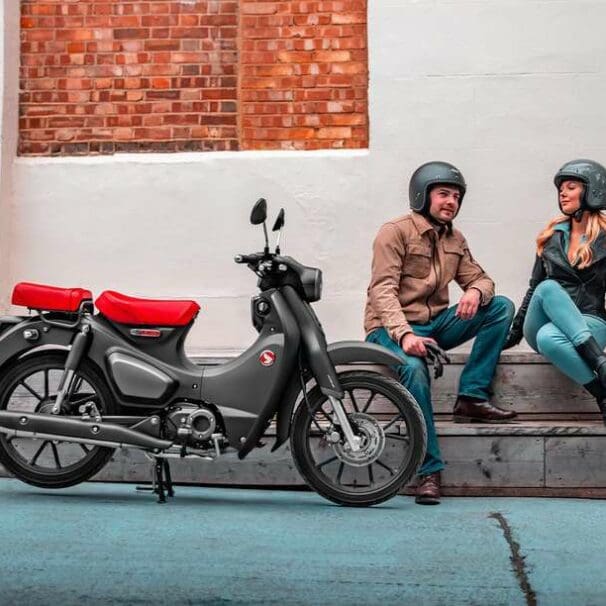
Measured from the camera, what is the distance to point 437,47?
787 centimetres

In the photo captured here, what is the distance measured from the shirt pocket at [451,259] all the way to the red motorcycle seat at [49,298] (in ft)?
5.63

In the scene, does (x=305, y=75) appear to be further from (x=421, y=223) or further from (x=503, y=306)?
(x=503, y=306)

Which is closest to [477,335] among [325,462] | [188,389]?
[325,462]

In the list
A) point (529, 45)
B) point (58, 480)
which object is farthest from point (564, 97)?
point (58, 480)

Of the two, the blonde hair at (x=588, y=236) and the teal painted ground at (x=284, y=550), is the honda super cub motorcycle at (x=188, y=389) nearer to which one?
the teal painted ground at (x=284, y=550)

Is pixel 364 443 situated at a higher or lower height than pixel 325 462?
higher

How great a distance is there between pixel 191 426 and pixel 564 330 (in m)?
1.78

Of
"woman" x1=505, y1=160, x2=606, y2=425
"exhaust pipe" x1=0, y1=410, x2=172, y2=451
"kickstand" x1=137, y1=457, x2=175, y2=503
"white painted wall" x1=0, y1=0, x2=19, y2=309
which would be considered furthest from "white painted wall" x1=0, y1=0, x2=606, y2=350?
"exhaust pipe" x1=0, y1=410, x2=172, y2=451

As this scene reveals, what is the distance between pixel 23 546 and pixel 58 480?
1023 millimetres

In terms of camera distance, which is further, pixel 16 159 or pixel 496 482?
pixel 16 159

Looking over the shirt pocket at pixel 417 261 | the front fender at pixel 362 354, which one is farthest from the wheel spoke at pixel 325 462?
the shirt pocket at pixel 417 261

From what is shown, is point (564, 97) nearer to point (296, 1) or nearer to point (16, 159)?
point (296, 1)

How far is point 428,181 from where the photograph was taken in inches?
239

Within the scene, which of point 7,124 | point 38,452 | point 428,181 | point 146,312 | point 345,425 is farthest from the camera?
point 7,124
